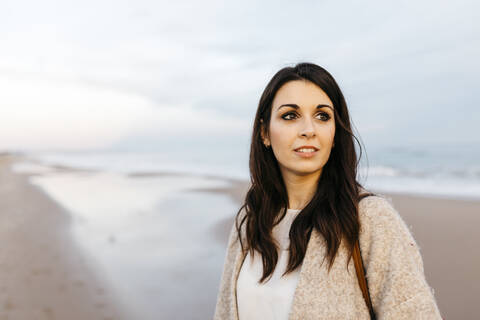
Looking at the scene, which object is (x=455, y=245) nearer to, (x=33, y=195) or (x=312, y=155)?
(x=312, y=155)

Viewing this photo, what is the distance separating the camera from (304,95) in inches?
65.2

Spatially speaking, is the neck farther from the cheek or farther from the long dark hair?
the cheek

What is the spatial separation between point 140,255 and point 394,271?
5476 mm

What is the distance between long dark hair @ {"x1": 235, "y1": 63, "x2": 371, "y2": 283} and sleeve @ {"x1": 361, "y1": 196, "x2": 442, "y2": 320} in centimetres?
10

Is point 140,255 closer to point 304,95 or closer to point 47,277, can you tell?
point 47,277

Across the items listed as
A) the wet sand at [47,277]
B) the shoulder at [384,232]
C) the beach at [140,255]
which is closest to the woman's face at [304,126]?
the shoulder at [384,232]

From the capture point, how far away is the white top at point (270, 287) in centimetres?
157

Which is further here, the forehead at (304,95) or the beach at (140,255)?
the beach at (140,255)

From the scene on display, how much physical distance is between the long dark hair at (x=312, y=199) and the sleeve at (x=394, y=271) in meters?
0.10

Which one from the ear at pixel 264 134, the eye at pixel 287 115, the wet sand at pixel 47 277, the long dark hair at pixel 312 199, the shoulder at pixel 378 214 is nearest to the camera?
the shoulder at pixel 378 214

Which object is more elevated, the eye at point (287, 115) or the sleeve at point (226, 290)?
the eye at point (287, 115)

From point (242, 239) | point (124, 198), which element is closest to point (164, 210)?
point (124, 198)

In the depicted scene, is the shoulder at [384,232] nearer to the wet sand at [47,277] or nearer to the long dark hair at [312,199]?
the long dark hair at [312,199]

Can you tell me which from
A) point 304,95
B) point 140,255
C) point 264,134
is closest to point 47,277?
point 140,255
